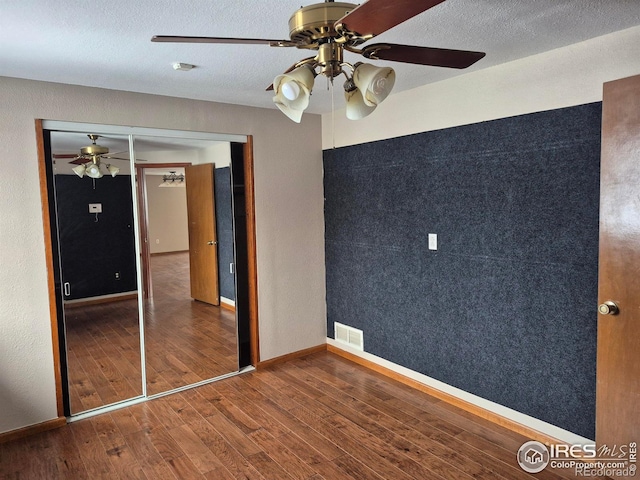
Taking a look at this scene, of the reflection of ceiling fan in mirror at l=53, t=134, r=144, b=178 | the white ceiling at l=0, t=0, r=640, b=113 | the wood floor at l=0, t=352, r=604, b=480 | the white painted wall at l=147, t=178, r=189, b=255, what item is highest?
the white ceiling at l=0, t=0, r=640, b=113

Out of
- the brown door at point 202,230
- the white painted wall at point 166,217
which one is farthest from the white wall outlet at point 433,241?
the white painted wall at point 166,217

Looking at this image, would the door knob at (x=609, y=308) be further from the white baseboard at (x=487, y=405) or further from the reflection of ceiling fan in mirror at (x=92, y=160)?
the reflection of ceiling fan in mirror at (x=92, y=160)

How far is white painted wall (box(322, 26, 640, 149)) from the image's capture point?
237 centimetres

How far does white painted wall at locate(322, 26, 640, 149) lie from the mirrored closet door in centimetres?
147

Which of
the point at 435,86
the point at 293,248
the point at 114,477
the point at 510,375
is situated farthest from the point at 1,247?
the point at 510,375

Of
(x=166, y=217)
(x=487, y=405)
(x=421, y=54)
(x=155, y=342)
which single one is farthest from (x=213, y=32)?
(x=487, y=405)

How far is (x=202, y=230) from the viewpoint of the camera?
3.78 meters

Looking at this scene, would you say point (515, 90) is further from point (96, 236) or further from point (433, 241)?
point (96, 236)

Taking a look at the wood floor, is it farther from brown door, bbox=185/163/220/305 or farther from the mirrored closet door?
brown door, bbox=185/163/220/305

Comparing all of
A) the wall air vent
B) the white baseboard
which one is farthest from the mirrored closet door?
the white baseboard

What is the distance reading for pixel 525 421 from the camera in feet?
9.44

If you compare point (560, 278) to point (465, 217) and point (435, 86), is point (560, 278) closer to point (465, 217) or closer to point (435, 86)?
point (465, 217)

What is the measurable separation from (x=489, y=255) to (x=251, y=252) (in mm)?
1997

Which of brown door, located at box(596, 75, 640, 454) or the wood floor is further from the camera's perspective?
the wood floor
